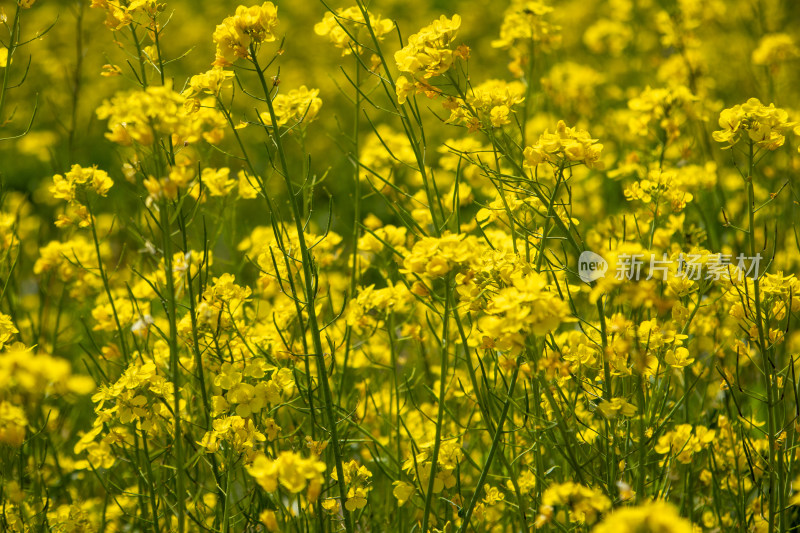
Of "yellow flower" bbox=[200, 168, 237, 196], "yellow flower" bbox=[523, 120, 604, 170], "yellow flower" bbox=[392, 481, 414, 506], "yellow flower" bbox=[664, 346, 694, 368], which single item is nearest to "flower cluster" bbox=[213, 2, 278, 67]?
"yellow flower" bbox=[523, 120, 604, 170]

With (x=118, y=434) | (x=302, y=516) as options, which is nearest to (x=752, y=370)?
(x=302, y=516)

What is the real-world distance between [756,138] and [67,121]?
235 inches

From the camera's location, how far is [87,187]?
A: 6.74 ft

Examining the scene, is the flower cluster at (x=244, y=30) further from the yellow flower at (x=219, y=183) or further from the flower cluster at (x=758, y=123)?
the flower cluster at (x=758, y=123)

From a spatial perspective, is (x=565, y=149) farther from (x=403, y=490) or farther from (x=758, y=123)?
(x=403, y=490)

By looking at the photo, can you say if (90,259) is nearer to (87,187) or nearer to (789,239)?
(87,187)

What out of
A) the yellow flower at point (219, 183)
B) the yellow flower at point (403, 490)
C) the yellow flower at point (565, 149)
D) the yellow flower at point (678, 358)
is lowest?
the yellow flower at point (403, 490)

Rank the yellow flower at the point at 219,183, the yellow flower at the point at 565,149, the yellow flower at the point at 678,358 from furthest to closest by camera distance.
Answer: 1. the yellow flower at the point at 219,183
2. the yellow flower at the point at 678,358
3. the yellow flower at the point at 565,149

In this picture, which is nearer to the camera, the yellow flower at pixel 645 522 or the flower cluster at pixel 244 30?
the yellow flower at pixel 645 522

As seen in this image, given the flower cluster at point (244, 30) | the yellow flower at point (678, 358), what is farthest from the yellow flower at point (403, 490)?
the flower cluster at point (244, 30)

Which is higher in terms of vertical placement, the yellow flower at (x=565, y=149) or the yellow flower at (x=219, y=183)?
the yellow flower at (x=219, y=183)

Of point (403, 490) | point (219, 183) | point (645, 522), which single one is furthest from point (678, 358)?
point (219, 183)

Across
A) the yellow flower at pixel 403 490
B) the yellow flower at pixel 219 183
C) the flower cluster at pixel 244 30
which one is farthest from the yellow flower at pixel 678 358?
the yellow flower at pixel 219 183

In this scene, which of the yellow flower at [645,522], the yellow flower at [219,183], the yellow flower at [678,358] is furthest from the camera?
the yellow flower at [219,183]
